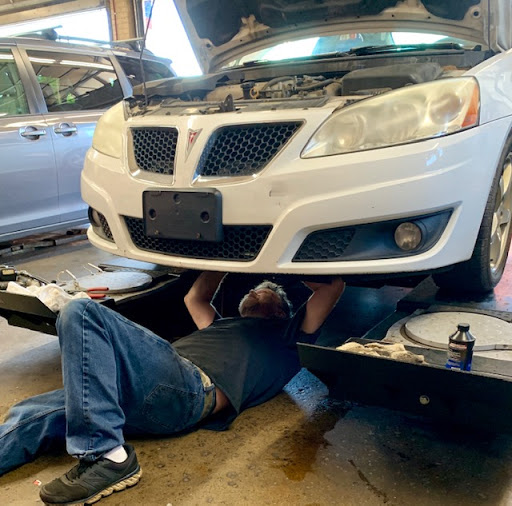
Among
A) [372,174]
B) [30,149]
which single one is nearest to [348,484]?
[372,174]

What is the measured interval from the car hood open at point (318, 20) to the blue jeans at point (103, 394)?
178 cm

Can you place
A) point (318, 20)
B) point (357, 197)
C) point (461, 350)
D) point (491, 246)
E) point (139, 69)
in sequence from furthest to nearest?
point (139, 69) → point (318, 20) → point (491, 246) → point (357, 197) → point (461, 350)

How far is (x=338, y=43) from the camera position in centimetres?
300

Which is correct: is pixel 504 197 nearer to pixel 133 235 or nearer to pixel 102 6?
pixel 133 235

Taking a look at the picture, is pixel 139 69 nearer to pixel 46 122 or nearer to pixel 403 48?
pixel 46 122

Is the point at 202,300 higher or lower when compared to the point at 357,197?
lower

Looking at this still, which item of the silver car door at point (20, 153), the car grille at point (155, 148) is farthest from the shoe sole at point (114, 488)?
the silver car door at point (20, 153)

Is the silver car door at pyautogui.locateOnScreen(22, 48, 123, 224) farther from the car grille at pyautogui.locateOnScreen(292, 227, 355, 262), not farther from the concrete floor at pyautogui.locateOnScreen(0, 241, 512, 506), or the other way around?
the car grille at pyautogui.locateOnScreen(292, 227, 355, 262)

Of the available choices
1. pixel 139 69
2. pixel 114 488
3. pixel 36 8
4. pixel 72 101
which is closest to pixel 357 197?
pixel 114 488

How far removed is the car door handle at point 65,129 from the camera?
406 cm

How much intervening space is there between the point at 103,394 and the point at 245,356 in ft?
1.67

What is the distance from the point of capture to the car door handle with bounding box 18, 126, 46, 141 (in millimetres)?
3830

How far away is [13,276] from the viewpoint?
2361 mm

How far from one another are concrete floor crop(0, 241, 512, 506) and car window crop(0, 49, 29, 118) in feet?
8.13
